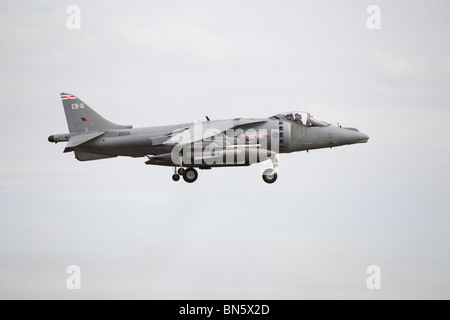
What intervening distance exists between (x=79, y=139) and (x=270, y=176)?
9.93 metres

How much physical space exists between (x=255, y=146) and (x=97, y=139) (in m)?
8.15

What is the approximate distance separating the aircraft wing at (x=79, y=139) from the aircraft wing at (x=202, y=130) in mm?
3873

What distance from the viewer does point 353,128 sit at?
3312 centimetres

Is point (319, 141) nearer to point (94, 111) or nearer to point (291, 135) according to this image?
point (291, 135)

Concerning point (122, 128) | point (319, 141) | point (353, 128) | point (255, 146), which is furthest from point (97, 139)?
point (353, 128)

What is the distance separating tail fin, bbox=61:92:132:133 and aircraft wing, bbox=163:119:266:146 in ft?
10.8

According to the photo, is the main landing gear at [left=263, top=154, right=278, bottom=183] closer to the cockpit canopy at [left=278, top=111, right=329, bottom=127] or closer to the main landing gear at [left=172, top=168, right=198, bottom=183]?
the cockpit canopy at [left=278, top=111, right=329, bottom=127]

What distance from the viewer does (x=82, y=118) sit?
106 ft

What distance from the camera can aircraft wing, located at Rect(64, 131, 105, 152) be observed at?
31.2m

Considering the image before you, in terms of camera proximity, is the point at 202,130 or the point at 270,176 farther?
the point at 270,176

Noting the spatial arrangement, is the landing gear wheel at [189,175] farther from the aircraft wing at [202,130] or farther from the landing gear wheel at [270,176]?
the landing gear wheel at [270,176]

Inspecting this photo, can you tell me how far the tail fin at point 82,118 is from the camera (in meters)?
32.2

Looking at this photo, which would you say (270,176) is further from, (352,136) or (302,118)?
(352,136)

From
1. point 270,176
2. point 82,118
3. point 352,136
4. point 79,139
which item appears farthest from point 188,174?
point 352,136
